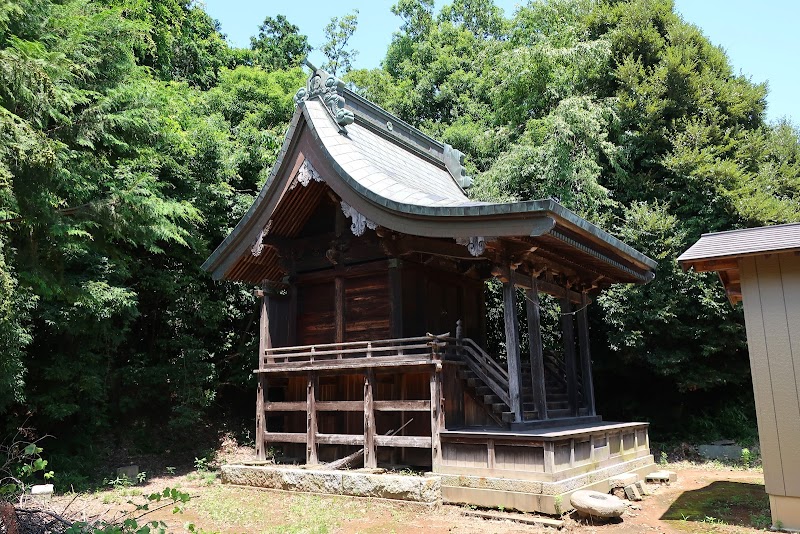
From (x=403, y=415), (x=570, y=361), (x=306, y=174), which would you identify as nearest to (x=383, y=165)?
(x=306, y=174)

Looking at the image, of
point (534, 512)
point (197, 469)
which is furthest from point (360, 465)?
point (197, 469)

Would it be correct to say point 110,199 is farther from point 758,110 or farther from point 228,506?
point 758,110

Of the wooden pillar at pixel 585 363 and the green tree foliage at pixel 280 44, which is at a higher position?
the green tree foliage at pixel 280 44

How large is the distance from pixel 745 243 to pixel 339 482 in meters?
6.79

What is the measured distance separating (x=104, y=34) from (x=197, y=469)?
Result: 981 centimetres

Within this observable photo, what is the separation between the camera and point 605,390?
18625 millimetres

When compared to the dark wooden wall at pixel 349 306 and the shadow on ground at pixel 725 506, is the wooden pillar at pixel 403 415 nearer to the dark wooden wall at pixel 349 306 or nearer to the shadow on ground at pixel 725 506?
the dark wooden wall at pixel 349 306

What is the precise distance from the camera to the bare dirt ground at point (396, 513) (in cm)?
757

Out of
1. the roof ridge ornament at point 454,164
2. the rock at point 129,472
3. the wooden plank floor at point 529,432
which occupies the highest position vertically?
the roof ridge ornament at point 454,164

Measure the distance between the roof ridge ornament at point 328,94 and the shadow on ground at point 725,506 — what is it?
8.84 metres

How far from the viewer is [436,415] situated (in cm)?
952

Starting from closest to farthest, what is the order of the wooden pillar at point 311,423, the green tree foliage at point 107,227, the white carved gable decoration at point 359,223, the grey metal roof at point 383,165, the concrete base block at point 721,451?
the green tree foliage at point 107,227 → the grey metal roof at point 383,165 → the white carved gable decoration at point 359,223 → the wooden pillar at point 311,423 → the concrete base block at point 721,451

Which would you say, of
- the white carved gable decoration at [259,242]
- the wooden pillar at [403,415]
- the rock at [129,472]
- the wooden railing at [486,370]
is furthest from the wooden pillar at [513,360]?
the rock at [129,472]

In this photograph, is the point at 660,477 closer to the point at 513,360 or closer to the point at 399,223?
the point at 513,360
